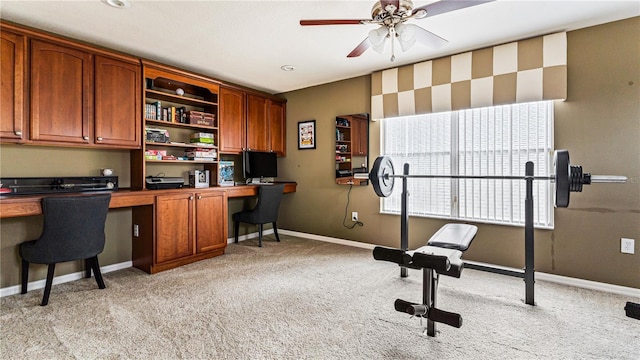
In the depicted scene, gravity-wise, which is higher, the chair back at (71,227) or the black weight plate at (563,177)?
the black weight plate at (563,177)

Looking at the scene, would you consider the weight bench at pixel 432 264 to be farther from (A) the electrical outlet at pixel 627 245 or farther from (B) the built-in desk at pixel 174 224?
Result: (B) the built-in desk at pixel 174 224

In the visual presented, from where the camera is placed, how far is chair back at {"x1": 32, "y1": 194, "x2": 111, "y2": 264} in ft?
7.93

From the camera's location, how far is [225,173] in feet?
14.5

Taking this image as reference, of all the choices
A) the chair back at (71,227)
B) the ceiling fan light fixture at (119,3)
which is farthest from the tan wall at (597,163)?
the ceiling fan light fixture at (119,3)

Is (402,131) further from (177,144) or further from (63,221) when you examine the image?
(63,221)

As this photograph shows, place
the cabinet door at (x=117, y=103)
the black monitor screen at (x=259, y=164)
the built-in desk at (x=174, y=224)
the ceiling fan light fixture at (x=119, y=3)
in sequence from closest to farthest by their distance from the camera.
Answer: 1. the ceiling fan light fixture at (x=119, y=3)
2. the cabinet door at (x=117, y=103)
3. the built-in desk at (x=174, y=224)
4. the black monitor screen at (x=259, y=164)

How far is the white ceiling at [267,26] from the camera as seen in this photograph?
→ 2.40 meters

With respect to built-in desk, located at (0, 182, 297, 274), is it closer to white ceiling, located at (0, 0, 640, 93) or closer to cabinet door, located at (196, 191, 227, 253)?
cabinet door, located at (196, 191, 227, 253)

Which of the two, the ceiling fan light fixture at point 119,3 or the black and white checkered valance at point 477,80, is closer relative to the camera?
the ceiling fan light fixture at point 119,3

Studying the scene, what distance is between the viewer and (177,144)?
361 cm

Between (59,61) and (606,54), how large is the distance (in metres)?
4.79

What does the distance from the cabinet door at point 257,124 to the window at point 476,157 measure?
1813mm

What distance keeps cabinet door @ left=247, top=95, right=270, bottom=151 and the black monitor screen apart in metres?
0.10

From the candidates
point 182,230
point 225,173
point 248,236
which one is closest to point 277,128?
point 225,173
